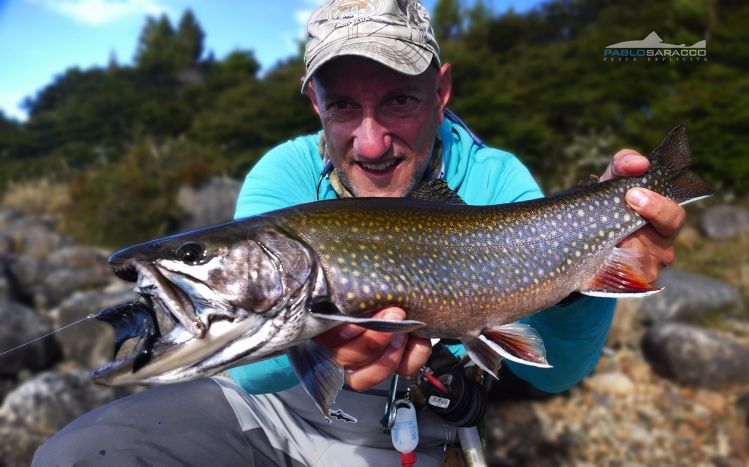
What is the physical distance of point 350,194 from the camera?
322 centimetres

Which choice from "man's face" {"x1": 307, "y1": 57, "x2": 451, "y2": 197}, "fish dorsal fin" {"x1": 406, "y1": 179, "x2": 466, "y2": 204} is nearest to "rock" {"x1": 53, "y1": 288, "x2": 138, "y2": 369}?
"man's face" {"x1": 307, "y1": 57, "x2": 451, "y2": 197}

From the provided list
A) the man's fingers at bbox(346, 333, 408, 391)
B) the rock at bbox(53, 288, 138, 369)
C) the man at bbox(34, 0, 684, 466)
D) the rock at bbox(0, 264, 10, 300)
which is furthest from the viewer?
the rock at bbox(0, 264, 10, 300)

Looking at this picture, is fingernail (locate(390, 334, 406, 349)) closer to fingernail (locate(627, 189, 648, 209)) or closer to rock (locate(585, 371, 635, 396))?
fingernail (locate(627, 189, 648, 209))

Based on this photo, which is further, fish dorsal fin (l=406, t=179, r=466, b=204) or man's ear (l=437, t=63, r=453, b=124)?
man's ear (l=437, t=63, r=453, b=124)

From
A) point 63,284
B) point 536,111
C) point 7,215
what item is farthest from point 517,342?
point 536,111

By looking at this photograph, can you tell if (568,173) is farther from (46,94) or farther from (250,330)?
(46,94)

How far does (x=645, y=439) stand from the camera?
5941 millimetres

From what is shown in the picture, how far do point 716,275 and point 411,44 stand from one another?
29.1 feet

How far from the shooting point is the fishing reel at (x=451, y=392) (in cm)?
292

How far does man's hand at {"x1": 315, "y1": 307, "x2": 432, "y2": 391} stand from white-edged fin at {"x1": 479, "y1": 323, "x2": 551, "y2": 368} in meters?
0.25

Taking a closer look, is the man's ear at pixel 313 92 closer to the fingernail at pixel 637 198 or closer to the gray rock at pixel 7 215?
the fingernail at pixel 637 198

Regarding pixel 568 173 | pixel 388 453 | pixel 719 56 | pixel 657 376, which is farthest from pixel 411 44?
pixel 719 56

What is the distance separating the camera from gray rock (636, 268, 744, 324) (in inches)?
320

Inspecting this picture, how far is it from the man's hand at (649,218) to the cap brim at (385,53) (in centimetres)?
106
